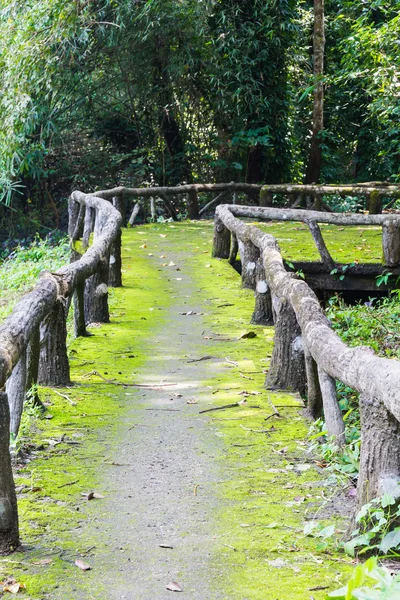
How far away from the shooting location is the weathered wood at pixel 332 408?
13.1ft

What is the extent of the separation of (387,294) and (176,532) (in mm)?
7388

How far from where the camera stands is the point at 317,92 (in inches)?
729

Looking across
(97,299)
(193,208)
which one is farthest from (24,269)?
(97,299)

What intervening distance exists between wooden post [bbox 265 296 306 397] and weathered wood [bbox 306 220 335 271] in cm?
388

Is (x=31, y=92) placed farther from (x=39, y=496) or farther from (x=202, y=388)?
(x=39, y=496)

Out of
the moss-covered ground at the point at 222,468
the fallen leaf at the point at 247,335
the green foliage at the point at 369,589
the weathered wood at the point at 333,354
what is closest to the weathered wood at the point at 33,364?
the moss-covered ground at the point at 222,468

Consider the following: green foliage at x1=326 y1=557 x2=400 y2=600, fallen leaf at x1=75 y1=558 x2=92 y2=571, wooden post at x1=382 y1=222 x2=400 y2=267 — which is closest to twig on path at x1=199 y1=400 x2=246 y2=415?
fallen leaf at x1=75 y1=558 x2=92 y2=571

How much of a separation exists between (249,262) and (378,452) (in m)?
6.42

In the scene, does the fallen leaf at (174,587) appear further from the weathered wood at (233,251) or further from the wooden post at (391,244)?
the weathered wood at (233,251)

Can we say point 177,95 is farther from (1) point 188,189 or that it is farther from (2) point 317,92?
(1) point 188,189

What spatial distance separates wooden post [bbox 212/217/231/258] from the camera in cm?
1188

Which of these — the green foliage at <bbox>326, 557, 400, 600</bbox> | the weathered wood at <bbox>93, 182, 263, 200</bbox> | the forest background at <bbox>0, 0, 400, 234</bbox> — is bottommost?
the green foliage at <bbox>326, 557, 400, 600</bbox>

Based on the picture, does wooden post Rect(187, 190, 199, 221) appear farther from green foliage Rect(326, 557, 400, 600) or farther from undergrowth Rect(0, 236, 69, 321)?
green foliage Rect(326, 557, 400, 600)

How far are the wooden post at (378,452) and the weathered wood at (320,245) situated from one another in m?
6.40
